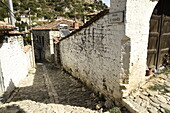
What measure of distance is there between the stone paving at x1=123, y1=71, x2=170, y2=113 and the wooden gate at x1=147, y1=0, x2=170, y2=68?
0.82 m

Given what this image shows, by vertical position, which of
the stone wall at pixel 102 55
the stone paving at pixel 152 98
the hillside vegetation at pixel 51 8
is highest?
the hillside vegetation at pixel 51 8

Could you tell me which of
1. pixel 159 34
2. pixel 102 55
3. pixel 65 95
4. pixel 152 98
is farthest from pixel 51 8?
pixel 152 98

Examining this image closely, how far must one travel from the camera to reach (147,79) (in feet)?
13.9

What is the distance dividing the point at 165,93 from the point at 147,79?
793 millimetres

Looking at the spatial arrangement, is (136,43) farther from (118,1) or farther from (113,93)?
(113,93)

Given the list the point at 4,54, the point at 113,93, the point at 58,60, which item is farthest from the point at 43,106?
the point at 58,60

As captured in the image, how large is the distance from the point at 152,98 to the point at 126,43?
172 centimetres

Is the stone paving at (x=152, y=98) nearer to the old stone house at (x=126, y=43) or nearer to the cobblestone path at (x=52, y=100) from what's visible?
the old stone house at (x=126, y=43)

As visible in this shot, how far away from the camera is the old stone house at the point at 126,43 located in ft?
11.3

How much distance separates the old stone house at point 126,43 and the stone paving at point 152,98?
0.23 metres

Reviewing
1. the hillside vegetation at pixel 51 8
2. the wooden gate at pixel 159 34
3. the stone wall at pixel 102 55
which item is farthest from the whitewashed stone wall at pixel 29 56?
the hillside vegetation at pixel 51 8

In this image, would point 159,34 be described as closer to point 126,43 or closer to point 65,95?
point 126,43

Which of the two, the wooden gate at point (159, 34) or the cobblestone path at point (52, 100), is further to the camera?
the wooden gate at point (159, 34)

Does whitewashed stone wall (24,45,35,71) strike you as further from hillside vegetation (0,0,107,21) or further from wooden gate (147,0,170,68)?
hillside vegetation (0,0,107,21)
